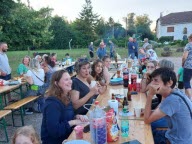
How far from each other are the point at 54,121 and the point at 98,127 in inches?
21.4

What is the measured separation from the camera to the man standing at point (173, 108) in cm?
200

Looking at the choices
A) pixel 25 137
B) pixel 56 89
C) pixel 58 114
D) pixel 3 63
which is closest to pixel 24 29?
pixel 3 63

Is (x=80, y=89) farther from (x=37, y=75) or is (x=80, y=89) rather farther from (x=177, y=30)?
(x=177, y=30)

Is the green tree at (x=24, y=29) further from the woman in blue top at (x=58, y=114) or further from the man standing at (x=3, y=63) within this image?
the woman in blue top at (x=58, y=114)

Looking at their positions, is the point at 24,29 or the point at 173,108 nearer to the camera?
the point at 173,108

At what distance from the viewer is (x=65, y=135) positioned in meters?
2.32

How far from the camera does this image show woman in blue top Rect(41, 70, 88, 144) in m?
2.13

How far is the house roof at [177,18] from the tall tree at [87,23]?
526 inches

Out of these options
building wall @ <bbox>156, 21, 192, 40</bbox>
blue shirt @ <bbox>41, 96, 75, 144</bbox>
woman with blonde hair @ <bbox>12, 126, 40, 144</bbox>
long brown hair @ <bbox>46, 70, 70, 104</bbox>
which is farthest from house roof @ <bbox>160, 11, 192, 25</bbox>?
woman with blonde hair @ <bbox>12, 126, 40, 144</bbox>

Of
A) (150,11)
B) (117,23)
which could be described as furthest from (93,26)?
(150,11)

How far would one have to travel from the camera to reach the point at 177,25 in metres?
41.4

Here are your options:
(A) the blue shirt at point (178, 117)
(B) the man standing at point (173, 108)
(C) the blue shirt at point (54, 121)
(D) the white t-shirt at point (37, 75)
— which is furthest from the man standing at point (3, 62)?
(A) the blue shirt at point (178, 117)

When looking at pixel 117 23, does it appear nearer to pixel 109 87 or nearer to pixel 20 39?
pixel 20 39

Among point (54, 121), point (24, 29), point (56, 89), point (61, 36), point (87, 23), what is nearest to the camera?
point (54, 121)
